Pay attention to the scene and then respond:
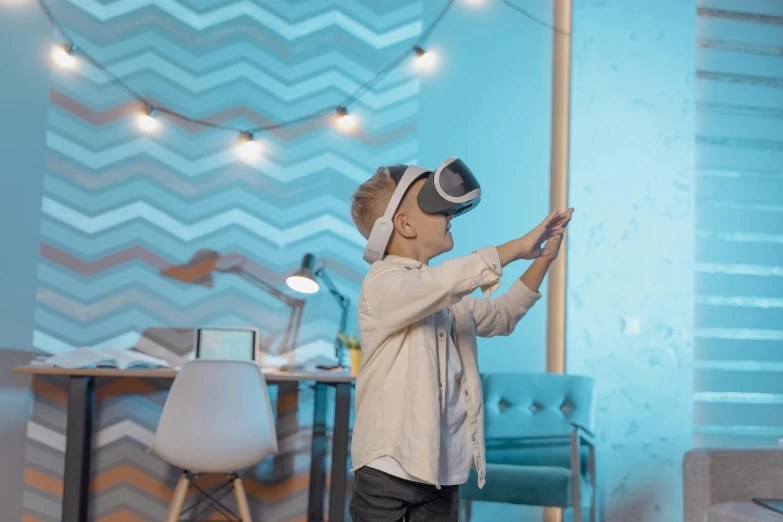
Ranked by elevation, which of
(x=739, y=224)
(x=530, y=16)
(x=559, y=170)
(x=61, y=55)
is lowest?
(x=739, y=224)

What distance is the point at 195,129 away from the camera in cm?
359

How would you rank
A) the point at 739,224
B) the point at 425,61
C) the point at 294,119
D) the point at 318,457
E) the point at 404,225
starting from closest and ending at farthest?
1. the point at 404,225
2. the point at 318,457
3. the point at 294,119
4. the point at 425,61
5. the point at 739,224

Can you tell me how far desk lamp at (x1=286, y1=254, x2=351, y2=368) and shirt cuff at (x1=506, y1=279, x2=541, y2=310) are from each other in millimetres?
1767

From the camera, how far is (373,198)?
1.65m

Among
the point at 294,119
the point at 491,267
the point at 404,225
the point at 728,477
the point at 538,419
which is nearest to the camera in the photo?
the point at 491,267

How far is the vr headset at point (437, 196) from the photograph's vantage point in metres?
1.54

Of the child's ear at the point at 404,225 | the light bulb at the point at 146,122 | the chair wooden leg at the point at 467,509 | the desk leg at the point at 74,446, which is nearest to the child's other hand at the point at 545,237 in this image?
the child's ear at the point at 404,225

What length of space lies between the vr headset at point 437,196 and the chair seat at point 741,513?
3.58 feet

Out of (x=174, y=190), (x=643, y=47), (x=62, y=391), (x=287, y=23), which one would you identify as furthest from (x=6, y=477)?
(x=643, y=47)

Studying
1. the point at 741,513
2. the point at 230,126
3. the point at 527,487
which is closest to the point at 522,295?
the point at 741,513

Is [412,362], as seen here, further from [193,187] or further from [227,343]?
[193,187]

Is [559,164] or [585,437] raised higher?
[559,164]

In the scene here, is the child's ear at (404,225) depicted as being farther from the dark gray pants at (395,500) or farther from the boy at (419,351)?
the dark gray pants at (395,500)

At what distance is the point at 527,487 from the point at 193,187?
1.94 m
